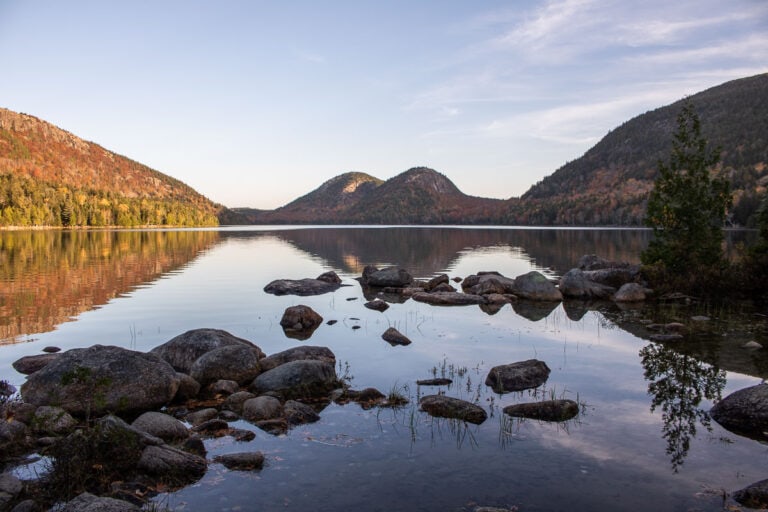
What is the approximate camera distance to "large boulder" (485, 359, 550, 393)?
595 inches

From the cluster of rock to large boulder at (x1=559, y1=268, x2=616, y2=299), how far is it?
67.0 feet

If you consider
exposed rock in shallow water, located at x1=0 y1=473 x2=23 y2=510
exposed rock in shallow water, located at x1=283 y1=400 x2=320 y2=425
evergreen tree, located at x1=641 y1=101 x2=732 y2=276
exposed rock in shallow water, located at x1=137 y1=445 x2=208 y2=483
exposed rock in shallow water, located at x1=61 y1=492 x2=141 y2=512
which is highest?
evergreen tree, located at x1=641 y1=101 x2=732 y2=276

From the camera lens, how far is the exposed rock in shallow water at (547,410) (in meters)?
12.7

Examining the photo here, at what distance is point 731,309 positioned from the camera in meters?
27.0

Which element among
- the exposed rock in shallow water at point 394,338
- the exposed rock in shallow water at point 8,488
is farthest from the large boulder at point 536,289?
the exposed rock in shallow water at point 8,488

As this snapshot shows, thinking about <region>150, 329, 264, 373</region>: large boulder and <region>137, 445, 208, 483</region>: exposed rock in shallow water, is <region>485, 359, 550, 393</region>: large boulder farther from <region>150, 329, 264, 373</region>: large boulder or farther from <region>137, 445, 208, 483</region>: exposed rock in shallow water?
<region>137, 445, 208, 483</region>: exposed rock in shallow water

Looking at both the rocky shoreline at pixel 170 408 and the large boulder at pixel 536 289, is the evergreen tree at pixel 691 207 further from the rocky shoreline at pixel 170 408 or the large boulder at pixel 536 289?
the rocky shoreline at pixel 170 408

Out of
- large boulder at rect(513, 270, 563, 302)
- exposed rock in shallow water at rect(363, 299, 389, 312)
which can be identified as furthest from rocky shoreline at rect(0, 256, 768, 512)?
large boulder at rect(513, 270, 563, 302)

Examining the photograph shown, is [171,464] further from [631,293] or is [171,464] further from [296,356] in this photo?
[631,293]

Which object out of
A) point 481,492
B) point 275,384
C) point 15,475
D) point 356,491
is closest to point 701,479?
point 481,492

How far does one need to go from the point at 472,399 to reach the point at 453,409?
1.51m

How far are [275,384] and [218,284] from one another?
28.0 m

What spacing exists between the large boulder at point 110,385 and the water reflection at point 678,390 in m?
12.1

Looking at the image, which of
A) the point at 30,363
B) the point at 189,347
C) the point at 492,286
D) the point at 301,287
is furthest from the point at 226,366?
the point at 492,286
